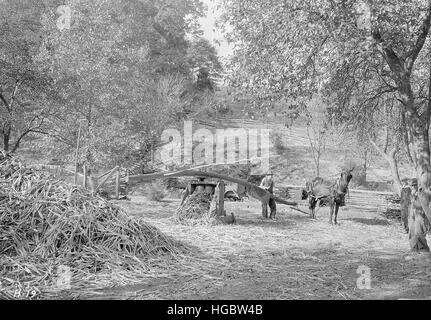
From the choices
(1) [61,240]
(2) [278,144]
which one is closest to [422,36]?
(1) [61,240]

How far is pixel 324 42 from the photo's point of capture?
7.89 m

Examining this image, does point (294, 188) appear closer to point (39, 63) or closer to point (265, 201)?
point (265, 201)

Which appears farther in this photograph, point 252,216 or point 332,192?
point 252,216

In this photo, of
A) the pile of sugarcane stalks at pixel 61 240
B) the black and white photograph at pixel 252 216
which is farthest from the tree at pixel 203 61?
the pile of sugarcane stalks at pixel 61 240

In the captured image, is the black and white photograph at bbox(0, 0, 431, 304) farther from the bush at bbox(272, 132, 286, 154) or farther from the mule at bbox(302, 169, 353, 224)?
the bush at bbox(272, 132, 286, 154)

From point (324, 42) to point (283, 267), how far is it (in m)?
3.95

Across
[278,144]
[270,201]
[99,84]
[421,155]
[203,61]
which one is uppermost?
[203,61]

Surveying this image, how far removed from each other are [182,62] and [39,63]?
1016 inches

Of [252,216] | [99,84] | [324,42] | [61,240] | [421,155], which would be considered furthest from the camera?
[99,84]

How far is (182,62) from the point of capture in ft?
136

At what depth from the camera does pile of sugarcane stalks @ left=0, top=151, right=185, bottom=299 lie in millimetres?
5910

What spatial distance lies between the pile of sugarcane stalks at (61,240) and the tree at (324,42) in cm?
366

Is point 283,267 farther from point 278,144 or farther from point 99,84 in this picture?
point 278,144

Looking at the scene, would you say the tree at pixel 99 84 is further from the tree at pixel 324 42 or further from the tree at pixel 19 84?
the tree at pixel 324 42
